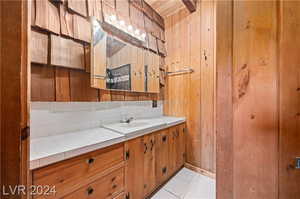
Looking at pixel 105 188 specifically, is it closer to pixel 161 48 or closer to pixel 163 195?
pixel 163 195

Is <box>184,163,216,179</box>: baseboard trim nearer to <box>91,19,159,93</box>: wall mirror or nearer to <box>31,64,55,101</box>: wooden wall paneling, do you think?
<box>91,19,159,93</box>: wall mirror

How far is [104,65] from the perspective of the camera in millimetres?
1658

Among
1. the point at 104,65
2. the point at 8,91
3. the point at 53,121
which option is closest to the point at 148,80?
the point at 104,65

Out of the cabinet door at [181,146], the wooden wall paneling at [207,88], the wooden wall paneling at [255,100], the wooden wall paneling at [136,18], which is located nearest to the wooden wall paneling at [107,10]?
the wooden wall paneling at [136,18]

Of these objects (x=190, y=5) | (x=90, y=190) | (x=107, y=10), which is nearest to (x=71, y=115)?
(x=90, y=190)

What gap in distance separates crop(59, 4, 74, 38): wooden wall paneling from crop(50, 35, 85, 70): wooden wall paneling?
2.7 inches

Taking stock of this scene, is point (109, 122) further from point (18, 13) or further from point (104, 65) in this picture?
point (18, 13)

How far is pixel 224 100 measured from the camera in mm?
648

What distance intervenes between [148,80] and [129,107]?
2.05ft

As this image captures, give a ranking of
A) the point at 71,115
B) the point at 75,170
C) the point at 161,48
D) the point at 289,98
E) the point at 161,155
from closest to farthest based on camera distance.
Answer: the point at 289,98 → the point at 75,170 → the point at 71,115 → the point at 161,155 → the point at 161,48

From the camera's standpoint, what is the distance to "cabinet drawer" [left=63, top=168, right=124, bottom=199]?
101 centimetres

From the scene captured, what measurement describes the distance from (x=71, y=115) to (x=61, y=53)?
1.93 feet

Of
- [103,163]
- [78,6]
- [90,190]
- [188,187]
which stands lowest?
[188,187]

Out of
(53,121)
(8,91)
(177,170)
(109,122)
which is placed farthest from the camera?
(177,170)
